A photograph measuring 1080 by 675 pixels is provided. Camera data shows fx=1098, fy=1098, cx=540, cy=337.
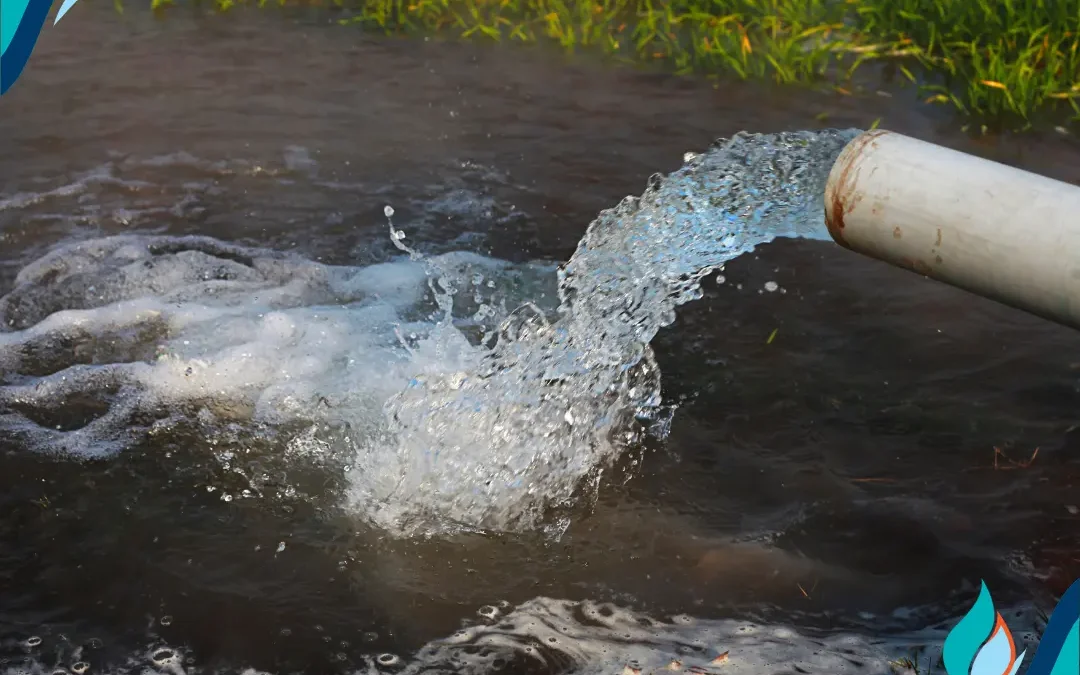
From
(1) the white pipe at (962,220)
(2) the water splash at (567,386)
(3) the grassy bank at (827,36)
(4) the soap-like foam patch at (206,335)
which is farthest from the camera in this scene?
(3) the grassy bank at (827,36)

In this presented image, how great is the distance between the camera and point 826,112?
16.1 feet

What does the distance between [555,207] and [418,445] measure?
1515mm

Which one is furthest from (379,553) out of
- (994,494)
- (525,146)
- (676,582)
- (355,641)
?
(525,146)

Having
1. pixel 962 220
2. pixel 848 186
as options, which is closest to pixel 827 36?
pixel 848 186

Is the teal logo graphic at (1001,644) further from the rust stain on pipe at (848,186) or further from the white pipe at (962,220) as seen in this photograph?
the rust stain on pipe at (848,186)

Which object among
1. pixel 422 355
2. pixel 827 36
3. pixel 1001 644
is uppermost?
pixel 827 36

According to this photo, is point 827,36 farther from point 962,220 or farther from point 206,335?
point 962,220

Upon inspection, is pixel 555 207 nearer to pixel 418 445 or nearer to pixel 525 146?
pixel 525 146

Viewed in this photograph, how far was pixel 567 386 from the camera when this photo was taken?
→ 303 centimetres

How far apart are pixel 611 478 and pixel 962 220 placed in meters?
1.46

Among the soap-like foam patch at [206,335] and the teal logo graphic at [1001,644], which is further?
the soap-like foam patch at [206,335]

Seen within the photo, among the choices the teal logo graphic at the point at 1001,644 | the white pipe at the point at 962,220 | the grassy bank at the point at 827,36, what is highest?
the white pipe at the point at 962,220

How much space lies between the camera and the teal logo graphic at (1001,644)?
1791 millimetres

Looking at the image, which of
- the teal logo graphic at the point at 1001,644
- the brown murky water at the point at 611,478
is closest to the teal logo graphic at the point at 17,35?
the brown murky water at the point at 611,478
